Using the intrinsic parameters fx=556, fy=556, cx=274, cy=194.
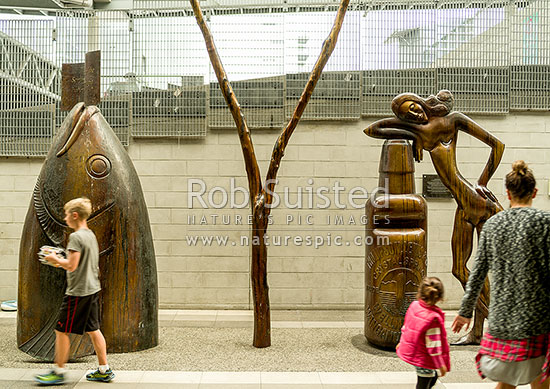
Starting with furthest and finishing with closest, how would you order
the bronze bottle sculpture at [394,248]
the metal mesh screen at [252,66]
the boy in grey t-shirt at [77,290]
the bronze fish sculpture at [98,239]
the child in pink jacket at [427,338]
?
the metal mesh screen at [252,66]
the bronze bottle sculpture at [394,248]
the bronze fish sculpture at [98,239]
the boy in grey t-shirt at [77,290]
the child in pink jacket at [427,338]

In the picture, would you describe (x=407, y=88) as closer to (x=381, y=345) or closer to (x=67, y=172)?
(x=381, y=345)

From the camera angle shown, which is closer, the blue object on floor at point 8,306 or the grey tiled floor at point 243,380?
the grey tiled floor at point 243,380

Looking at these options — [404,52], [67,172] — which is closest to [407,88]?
[404,52]

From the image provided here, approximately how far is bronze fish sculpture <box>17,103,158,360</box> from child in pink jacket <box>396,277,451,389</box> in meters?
2.26

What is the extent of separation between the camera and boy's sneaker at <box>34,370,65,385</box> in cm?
358

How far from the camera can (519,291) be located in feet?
8.45

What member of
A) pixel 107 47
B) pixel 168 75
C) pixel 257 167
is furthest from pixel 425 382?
pixel 107 47

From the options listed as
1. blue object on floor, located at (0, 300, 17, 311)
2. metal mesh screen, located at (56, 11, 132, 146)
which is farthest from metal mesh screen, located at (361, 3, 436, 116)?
blue object on floor, located at (0, 300, 17, 311)

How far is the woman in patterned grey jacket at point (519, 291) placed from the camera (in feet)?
8.39

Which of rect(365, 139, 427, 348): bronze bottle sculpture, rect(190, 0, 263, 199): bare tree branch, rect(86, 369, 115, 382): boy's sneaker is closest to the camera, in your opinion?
rect(86, 369, 115, 382): boy's sneaker

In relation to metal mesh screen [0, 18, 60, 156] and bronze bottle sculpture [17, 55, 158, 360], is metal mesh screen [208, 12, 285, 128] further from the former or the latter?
bronze bottle sculpture [17, 55, 158, 360]

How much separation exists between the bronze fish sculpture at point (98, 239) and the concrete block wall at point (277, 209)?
1.73m

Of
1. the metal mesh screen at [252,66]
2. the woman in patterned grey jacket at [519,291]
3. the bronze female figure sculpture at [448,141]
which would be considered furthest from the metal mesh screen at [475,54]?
the woman in patterned grey jacket at [519,291]

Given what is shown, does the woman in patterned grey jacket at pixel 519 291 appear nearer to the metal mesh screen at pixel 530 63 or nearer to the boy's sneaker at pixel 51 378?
the boy's sneaker at pixel 51 378
